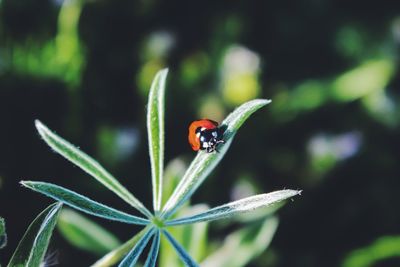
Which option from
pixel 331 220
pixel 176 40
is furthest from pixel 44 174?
pixel 331 220

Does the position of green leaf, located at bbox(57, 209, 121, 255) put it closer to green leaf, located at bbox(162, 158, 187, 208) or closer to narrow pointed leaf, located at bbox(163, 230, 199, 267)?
green leaf, located at bbox(162, 158, 187, 208)

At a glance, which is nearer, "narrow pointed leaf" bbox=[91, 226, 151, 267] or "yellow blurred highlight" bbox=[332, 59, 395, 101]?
"narrow pointed leaf" bbox=[91, 226, 151, 267]

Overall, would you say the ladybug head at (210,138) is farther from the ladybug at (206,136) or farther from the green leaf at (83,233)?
the green leaf at (83,233)

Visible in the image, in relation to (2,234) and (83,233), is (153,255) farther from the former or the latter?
(83,233)

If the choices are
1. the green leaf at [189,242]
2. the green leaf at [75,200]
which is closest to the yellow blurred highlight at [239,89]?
the green leaf at [189,242]

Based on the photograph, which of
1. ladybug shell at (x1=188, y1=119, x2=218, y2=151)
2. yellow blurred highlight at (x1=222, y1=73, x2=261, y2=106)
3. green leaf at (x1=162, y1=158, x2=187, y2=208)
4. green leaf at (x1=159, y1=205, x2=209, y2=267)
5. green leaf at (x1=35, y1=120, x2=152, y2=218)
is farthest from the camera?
yellow blurred highlight at (x1=222, y1=73, x2=261, y2=106)

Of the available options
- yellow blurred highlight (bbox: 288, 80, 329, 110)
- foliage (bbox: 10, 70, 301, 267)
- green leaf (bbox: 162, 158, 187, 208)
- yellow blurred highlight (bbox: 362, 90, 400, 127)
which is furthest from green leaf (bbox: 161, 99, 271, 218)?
yellow blurred highlight (bbox: 362, 90, 400, 127)
